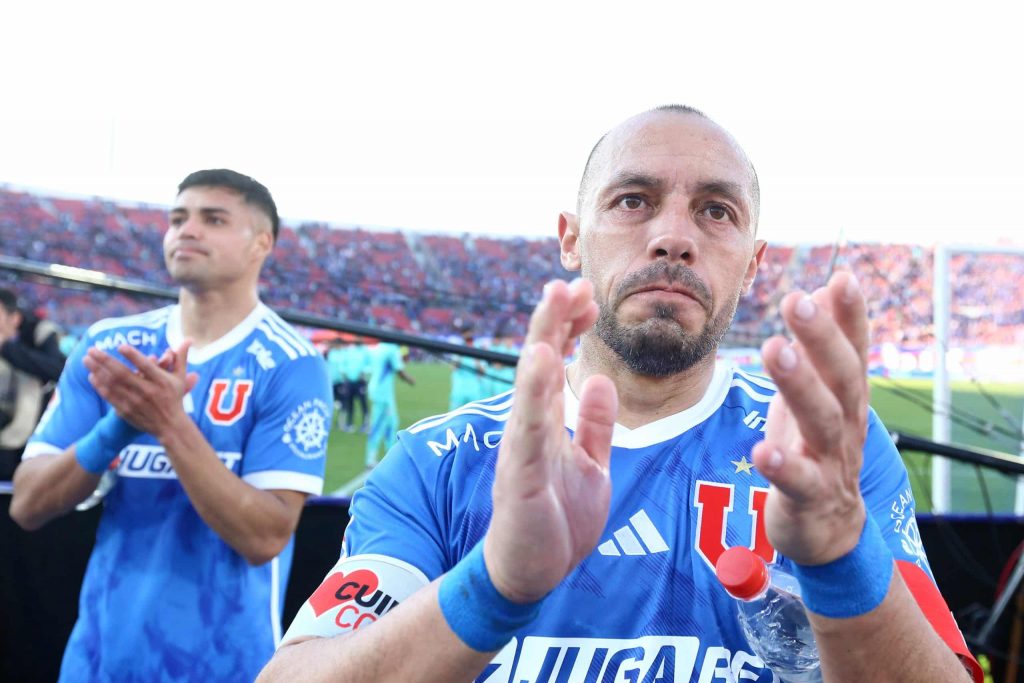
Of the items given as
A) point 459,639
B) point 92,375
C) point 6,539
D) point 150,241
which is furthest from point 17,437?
point 150,241

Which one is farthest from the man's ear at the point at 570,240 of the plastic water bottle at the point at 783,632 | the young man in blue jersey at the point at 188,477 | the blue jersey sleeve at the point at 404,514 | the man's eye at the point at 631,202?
the young man in blue jersey at the point at 188,477

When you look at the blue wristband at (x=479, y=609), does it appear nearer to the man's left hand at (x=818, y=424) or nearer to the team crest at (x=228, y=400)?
the man's left hand at (x=818, y=424)

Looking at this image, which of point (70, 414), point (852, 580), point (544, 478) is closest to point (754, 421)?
point (852, 580)

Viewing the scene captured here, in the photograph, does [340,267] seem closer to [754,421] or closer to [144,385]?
[144,385]

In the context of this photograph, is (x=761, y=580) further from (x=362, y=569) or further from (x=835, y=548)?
(x=362, y=569)

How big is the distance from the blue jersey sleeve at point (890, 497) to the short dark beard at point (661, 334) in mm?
305

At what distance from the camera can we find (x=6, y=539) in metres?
4.11

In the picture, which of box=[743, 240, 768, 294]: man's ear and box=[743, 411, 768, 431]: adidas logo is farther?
box=[743, 240, 768, 294]: man's ear

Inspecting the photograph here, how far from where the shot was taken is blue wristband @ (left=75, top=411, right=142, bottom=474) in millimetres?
2334

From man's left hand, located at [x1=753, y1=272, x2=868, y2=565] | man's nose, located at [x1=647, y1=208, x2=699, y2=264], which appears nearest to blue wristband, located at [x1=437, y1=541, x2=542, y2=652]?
man's left hand, located at [x1=753, y1=272, x2=868, y2=565]

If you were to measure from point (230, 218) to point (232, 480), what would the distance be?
3.53 ft

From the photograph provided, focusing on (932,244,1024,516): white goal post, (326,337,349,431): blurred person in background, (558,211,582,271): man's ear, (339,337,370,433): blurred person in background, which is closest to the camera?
(558,211,582,271): man's ear

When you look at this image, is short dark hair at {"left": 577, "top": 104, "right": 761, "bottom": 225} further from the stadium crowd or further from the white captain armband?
the stadium crowd

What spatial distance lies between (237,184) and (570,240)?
70.4 inches
